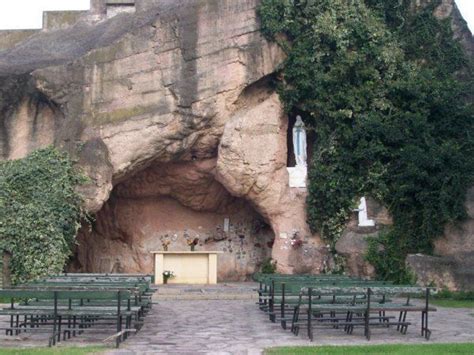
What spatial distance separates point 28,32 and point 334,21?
33.6 feet

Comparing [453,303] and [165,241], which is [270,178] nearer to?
[165,241]

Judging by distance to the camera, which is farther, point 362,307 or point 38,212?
point 38,212

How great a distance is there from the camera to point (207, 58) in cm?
1984

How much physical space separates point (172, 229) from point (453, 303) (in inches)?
389

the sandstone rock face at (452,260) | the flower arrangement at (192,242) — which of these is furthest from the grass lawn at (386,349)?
the flower arrangement at (192,242)

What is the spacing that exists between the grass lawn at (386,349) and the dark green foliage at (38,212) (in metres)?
10.4

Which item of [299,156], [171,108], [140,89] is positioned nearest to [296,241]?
[299,156]

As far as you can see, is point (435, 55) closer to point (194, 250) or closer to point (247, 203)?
point (247, 203)

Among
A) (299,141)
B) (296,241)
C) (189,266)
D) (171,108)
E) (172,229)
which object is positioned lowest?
(189,266)

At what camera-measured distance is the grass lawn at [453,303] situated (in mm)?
15536

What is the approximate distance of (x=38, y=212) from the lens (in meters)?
18.1

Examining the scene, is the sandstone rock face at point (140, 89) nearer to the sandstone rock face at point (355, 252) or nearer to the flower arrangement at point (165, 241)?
the flower arrangement at point (165, 241)

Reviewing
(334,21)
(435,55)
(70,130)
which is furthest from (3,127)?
(435,55)

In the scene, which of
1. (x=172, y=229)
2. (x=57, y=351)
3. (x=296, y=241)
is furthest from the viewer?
(x=172, y=229)
